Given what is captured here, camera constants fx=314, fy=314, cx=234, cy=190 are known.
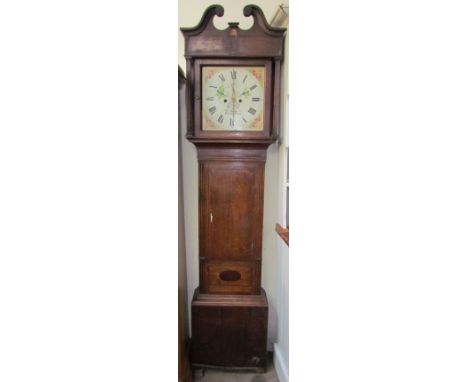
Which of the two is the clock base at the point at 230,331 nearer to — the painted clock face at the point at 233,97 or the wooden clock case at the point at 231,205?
the wooden clock case at the point at 231,205

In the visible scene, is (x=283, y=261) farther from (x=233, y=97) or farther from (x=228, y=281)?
Result: (x=233, y=97)

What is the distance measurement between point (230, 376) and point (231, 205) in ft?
2.46

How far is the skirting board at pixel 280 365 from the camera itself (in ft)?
4.16

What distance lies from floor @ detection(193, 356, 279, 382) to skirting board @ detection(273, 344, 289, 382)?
3 cm

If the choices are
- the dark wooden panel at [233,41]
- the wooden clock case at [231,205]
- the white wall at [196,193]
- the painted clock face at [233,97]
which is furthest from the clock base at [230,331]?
the dark wooden panel at [233,41]

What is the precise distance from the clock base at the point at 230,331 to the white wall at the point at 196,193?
0.15 m

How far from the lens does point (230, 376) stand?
4.49 ft

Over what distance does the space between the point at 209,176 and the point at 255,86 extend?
409mm

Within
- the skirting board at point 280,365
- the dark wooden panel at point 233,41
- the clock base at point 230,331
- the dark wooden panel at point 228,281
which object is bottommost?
the skirting board at point 280,365

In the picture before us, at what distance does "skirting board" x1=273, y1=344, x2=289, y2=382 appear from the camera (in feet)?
4.16

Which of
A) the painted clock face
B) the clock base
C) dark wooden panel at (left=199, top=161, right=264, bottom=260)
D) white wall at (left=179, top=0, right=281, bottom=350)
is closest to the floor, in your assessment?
the clock base

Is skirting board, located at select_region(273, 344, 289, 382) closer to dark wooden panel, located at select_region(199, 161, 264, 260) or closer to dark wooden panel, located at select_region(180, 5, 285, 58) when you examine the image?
dark wooden panel, located at select_region(199, 161, 264, 260)

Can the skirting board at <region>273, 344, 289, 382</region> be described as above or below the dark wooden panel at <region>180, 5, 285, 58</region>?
below
